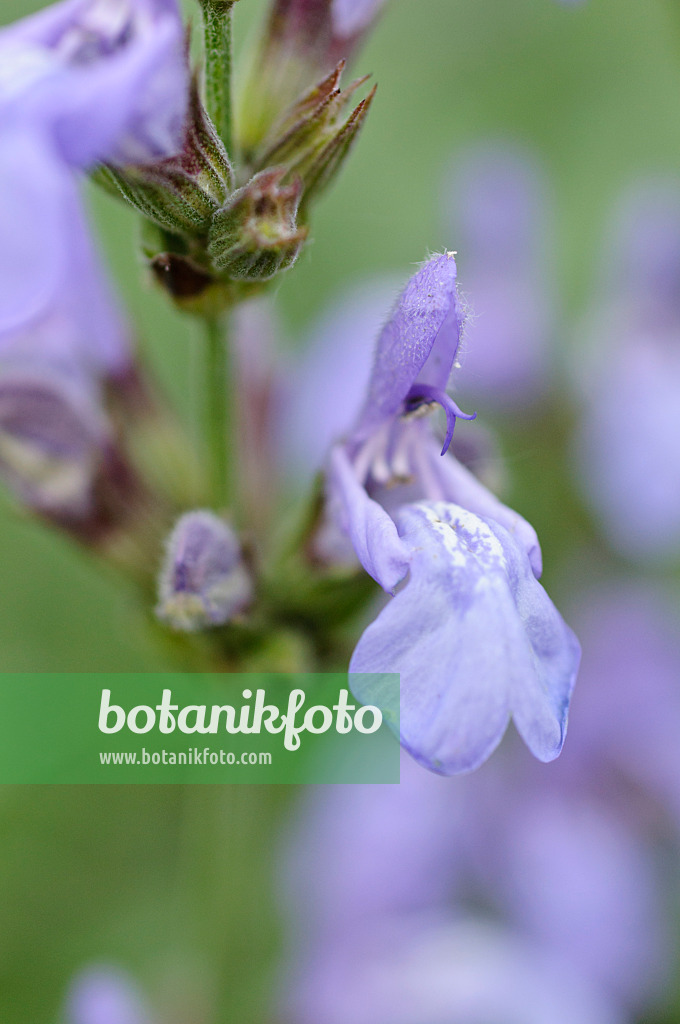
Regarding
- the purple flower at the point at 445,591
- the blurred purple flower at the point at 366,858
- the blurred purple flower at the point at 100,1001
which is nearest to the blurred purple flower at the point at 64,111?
the purple flower at the point at 445,591

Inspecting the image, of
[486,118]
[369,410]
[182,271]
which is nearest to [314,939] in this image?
[369,410]

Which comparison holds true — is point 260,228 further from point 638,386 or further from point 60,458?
point 638,386

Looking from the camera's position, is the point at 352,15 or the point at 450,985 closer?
the point at 352,15

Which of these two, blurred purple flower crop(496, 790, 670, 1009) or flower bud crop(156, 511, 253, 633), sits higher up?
flower bud crop(156, 511, 253, 633)

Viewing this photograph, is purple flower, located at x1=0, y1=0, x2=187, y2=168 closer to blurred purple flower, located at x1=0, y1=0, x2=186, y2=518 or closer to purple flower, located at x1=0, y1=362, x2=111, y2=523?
blurred purple flower, located at x1=0, y1=0, x2=186, y2=518

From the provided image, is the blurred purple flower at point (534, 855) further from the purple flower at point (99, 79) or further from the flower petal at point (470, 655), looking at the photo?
the purple flower at point (99, 79)

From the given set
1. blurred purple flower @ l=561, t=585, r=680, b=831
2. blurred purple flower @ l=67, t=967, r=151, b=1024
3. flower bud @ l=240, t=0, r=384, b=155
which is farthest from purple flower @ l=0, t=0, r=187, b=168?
blurred purple flower @ l=561, t=585, r=680, b=831

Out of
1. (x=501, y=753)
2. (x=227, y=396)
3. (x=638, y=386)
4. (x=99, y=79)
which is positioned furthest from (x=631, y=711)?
(x=99, y=79)

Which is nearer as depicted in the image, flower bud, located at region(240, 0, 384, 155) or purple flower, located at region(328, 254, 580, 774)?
purple flower, located at region(328, 254, 580, 774)
